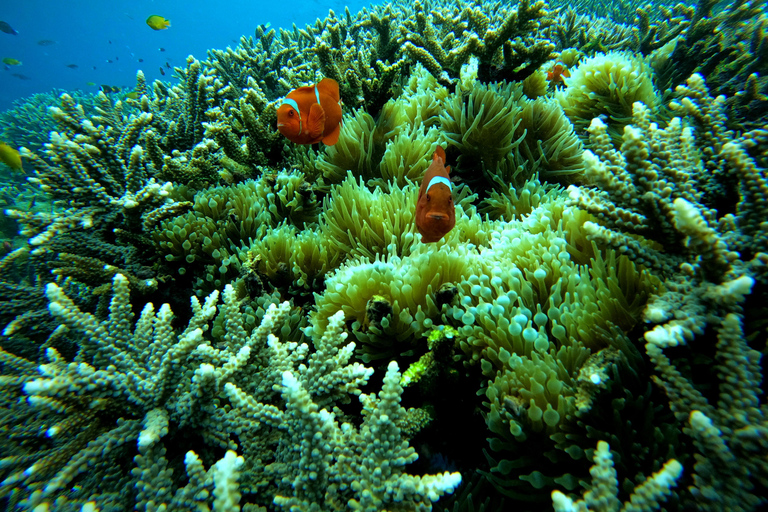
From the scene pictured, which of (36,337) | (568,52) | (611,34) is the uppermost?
(611,34)

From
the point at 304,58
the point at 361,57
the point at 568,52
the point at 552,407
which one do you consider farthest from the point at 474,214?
the point at 304,58

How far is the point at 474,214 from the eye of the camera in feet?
7.80

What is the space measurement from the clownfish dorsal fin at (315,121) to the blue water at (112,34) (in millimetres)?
62793

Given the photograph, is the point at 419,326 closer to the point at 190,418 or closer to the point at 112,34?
the point at 190,418

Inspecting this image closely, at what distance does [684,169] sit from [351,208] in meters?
1.87

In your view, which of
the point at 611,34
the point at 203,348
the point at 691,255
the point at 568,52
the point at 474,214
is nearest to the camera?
the point at 691,255

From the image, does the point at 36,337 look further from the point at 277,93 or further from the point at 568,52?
the point at 568,52

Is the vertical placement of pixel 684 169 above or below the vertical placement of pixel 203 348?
above

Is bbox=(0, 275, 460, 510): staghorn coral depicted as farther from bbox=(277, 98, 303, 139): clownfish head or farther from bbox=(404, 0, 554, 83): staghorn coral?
bbox=(404, 0, 554, 83): staghorn coral

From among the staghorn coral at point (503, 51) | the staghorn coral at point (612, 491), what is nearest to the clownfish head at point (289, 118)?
the staghorn coral at point (503, 51)

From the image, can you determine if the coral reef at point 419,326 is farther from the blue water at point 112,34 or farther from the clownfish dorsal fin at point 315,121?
the blue water at point 112,34

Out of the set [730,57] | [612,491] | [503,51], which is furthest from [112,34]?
[612,491]

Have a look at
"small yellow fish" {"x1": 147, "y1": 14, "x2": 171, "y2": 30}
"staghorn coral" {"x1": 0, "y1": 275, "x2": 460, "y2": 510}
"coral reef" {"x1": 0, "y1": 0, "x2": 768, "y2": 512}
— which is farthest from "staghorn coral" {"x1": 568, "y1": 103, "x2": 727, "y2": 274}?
"small yellow fish" {"x1": 147, "y1": 14, "x2": 171, "y2": 30}

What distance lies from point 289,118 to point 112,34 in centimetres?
11552
